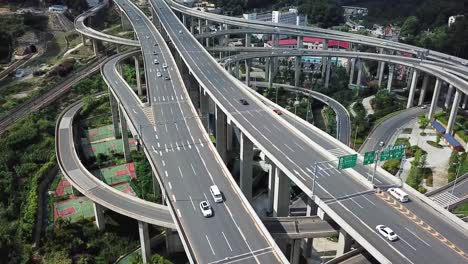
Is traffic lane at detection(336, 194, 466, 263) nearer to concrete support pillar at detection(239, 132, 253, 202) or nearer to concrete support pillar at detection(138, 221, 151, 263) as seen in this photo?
concrete support pillar at detection(239, 132, 253, 202)

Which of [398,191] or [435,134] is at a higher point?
[398,191]

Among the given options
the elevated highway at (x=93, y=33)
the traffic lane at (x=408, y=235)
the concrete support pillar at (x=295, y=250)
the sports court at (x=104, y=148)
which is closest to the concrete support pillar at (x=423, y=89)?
the traffic lane at (x=408, y=235)

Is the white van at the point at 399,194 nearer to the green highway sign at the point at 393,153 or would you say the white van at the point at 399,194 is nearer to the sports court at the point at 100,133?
the green highway sign at the point at 393,153

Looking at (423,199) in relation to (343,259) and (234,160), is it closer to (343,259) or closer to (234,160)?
(343,259)

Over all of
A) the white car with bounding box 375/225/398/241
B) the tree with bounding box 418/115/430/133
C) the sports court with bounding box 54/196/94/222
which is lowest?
the sports court with bounding box 54/196/94/222

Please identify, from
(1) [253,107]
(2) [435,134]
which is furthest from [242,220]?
(2) [435,134]

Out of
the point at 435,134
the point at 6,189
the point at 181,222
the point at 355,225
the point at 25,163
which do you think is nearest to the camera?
the point at 355,225

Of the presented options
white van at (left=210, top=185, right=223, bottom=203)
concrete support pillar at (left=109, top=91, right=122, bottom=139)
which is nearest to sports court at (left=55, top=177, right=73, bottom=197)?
concrete support pillar at (left=109, top=91, right=122, bottom=139)
